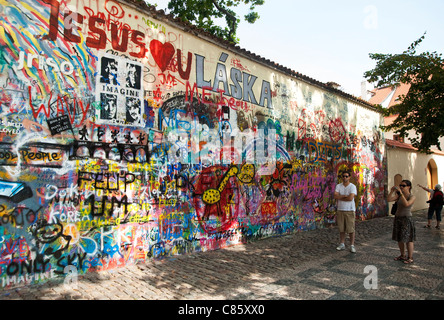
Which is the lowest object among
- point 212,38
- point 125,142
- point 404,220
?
point 404,220

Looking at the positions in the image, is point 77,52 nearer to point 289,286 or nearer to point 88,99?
point 88,99

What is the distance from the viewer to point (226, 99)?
8.06 meters

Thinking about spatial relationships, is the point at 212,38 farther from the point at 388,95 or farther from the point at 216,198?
the point at 388,95

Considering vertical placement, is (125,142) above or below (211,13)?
below

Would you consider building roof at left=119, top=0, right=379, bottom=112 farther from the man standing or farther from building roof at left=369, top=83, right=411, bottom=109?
building roof at left=369, top=83, right=411, bottom=109

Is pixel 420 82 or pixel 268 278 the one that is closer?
pixel 268 278

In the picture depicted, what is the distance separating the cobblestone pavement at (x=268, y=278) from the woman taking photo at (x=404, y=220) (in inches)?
13.0

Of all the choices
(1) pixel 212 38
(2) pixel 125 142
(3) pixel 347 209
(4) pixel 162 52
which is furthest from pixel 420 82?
(2) pixel 125 142

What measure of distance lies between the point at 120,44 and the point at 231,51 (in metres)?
3.25

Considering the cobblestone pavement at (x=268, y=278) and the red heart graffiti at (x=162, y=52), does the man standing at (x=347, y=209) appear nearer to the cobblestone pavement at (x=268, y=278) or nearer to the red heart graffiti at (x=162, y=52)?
the cobblestone pavement at (x=268, y=278)

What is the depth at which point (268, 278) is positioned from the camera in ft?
18.0

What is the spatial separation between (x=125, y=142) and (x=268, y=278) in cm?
357

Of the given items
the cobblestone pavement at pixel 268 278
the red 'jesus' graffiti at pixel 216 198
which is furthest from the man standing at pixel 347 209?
the red 'jesus' graffiti at pixel 216 198

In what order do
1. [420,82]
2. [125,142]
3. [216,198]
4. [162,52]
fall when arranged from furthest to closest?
[420,82]
[216,198]
[162,52]
[125,142]
